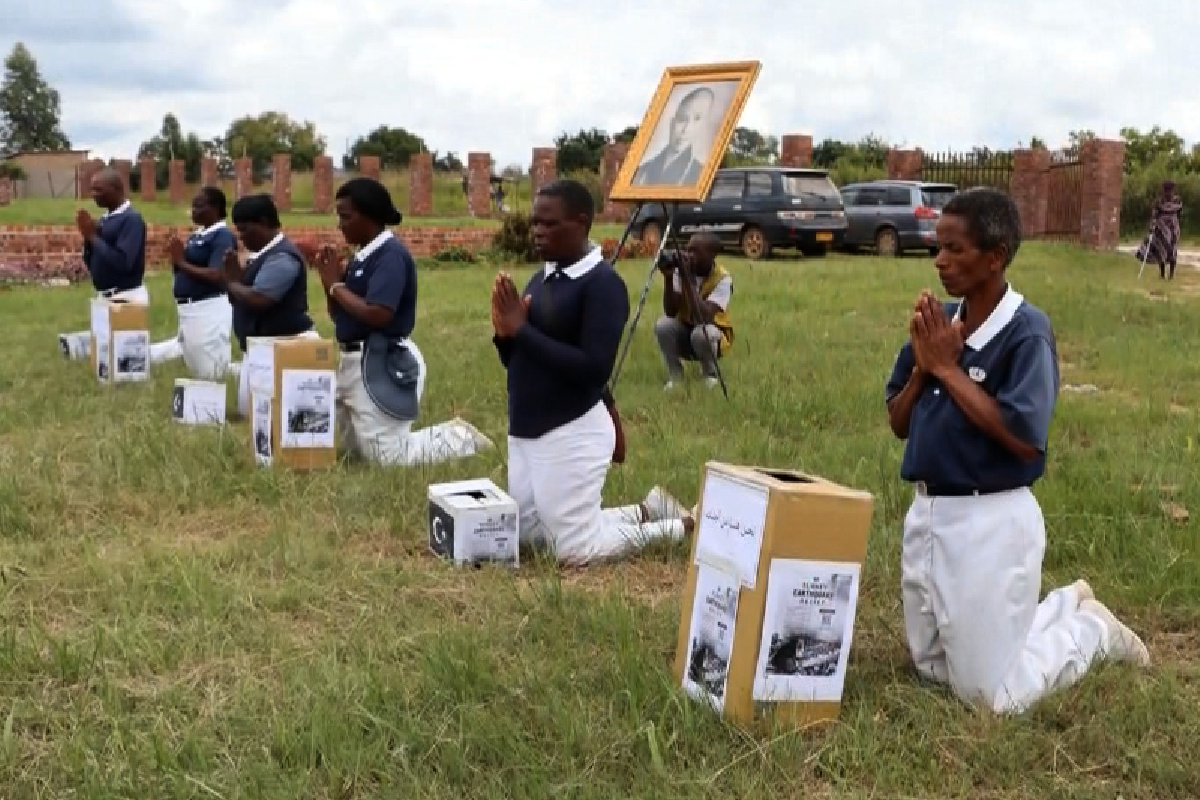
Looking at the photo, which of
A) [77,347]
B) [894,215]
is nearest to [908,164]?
[894,215]

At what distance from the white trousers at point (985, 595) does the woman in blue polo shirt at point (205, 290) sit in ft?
20.4

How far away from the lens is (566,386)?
5.05m

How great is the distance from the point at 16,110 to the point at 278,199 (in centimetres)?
4545

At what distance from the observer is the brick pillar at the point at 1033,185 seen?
27.7 m

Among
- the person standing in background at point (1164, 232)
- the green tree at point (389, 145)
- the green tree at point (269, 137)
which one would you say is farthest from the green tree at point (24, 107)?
the person standing in background at point (1164, 232)

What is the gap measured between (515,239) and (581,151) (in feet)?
82.2

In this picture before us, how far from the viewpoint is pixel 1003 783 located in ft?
10.5

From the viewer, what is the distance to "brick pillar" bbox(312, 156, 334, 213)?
40094 mm

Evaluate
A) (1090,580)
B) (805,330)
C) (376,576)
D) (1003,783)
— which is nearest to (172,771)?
(376,576)

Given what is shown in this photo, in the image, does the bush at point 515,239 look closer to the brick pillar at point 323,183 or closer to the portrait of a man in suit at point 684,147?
the portrait of a man in suit at point 684,147

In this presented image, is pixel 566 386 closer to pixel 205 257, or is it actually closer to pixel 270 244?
pixel 270 244

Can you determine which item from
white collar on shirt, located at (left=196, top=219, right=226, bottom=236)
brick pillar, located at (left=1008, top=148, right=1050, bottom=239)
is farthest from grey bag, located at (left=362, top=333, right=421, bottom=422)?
brick pillar, located at (left=1008, top=148, right=1050, bottom=239)

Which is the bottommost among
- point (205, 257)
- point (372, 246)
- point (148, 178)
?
point (148, 178)

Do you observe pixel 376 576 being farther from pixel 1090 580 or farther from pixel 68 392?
pixel 68 392
